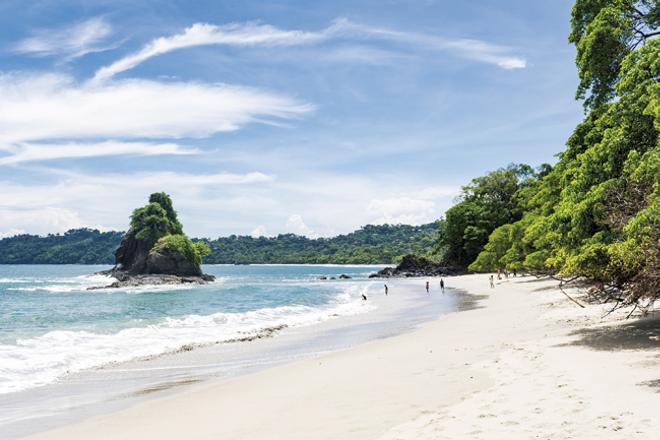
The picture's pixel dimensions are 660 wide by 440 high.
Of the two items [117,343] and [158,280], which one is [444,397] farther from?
[158,280]

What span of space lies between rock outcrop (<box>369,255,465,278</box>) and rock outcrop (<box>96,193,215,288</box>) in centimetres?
3856

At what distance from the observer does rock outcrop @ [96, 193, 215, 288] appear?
105125 mm

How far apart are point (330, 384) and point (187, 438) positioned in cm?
471

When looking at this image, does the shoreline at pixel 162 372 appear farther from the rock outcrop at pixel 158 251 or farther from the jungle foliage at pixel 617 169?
the rock outcrop at pixel 158 251

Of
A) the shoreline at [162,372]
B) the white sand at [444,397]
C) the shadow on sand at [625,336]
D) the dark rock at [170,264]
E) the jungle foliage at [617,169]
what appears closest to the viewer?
the white sand at [444,397]

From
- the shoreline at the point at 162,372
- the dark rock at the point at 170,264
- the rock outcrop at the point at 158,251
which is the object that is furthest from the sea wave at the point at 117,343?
the dark rock at the point at 170,264

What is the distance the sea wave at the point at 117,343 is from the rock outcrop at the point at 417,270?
6931 centimetres

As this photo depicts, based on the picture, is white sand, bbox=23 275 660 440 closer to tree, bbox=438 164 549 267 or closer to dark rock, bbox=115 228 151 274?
tree, bbox=438 164 549 267

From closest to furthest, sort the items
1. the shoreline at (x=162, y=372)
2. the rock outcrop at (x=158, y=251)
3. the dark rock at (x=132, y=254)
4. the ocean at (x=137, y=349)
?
the shoreline at (x=162, y=372) < the ocean at (x=137, y=349) < the rock outcrop at (x=158, y=251) < the dark rock at (x=132, y=254)

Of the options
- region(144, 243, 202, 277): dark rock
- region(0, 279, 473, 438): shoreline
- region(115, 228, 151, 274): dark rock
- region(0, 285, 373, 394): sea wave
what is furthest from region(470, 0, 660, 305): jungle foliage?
region(115, 228, 151, 274): dark rock

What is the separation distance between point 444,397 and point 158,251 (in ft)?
348

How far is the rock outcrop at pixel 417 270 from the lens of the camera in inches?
4040

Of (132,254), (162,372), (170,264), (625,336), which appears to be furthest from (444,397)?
(132,254)

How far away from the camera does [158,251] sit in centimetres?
10881
